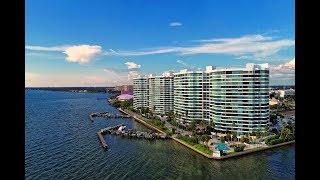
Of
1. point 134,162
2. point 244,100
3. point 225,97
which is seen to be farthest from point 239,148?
point 134,162

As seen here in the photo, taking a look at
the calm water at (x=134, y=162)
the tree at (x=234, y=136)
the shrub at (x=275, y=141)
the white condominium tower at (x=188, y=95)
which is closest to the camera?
the calm water at (x=134, y=162)

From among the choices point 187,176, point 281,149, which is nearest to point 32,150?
point 187,176

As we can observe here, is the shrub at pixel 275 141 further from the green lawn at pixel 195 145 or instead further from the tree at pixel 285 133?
the green lawn at pixel 195 145

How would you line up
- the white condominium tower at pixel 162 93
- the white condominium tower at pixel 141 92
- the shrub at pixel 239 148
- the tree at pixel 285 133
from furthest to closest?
1. the white condominium tower at pixel 141 92
2. the white condominium tower at pixel 162 93
3. the tree at pixel 285 133
4. the shrub at pixel 239 148

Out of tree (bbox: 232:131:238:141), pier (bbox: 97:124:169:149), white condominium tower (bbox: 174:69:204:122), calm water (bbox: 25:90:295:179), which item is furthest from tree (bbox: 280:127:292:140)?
pier (bbox: 97:124:169:149)

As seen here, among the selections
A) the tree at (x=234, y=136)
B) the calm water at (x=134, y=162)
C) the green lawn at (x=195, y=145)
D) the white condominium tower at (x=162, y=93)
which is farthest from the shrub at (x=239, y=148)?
the white condominium tower at (x=162, y=93)
